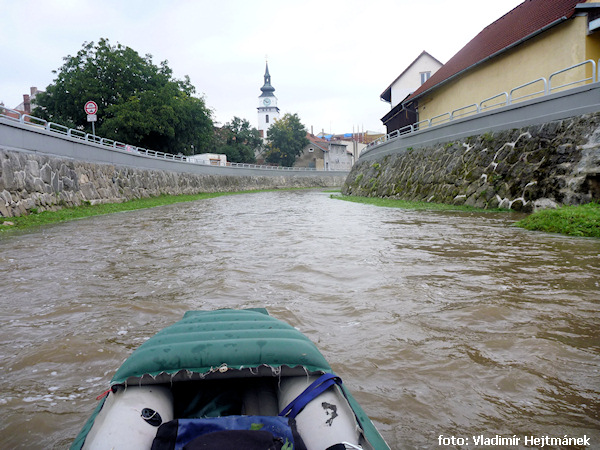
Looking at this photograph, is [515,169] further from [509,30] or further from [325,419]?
[325,419]

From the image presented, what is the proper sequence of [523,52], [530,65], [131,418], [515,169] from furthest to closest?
[523,52] < [530,65] < [515,169] < [131,418]

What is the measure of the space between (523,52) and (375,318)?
17.2 meters

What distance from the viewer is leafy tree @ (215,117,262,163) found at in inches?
2309

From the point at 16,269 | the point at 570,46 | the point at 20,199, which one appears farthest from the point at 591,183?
the point at 20,199

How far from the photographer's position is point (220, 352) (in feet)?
6.12

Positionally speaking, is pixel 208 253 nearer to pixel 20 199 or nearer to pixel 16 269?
pixel 16 269

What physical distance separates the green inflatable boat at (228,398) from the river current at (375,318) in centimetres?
61

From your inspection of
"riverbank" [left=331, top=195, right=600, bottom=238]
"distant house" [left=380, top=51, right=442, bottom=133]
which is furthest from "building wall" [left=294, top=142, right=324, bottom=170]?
"riverbank" [left=331, top=195, right=600, bottom=238]

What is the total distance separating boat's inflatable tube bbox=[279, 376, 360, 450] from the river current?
57 cm

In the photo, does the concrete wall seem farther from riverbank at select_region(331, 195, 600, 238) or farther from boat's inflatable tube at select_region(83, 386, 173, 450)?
riverbank at select_region(331, 195, 600, 238)

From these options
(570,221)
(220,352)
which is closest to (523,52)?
(570,221)

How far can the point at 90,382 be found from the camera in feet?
8.75

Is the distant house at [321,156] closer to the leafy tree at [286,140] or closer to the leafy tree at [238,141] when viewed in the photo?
the leafy tree at [286,140]

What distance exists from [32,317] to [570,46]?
17048 millimetres
